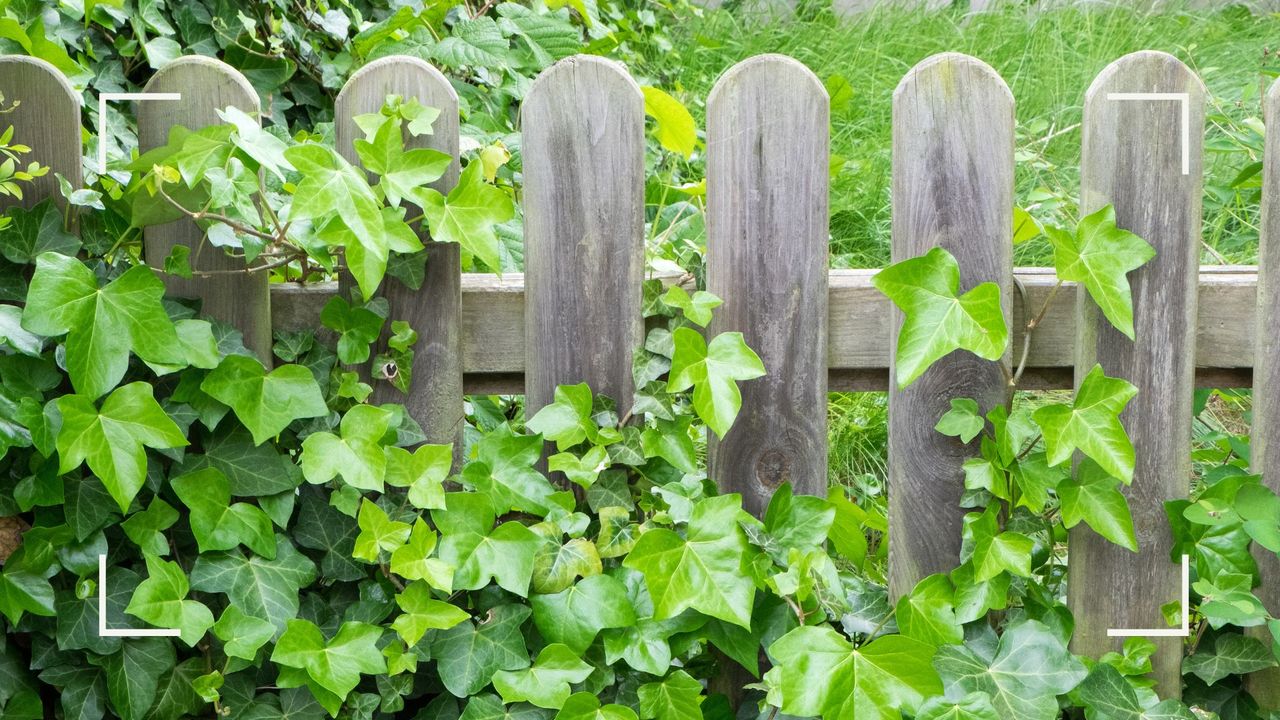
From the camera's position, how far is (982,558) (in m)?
1.62

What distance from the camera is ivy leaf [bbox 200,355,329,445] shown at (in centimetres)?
156

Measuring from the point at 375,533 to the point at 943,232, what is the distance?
928mm

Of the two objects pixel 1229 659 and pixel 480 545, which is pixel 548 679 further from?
pixel 1229 659

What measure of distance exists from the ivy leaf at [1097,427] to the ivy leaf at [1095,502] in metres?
0.08

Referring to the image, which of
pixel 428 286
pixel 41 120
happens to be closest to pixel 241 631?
pixel 428 286

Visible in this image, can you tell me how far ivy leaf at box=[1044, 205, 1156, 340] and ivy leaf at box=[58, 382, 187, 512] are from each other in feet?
4.08

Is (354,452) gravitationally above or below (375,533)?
above

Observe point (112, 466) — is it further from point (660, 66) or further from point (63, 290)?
point (660, 66)

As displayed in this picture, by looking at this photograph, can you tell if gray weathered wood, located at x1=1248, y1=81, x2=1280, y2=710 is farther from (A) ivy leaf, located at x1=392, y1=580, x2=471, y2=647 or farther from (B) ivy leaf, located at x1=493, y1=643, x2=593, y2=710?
(A) ivy leaf, located at x1=392, y1=580, x2=471, y2=647

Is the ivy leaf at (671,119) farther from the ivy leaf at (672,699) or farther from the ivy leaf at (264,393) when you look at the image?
the ivy leaf at (672,699)

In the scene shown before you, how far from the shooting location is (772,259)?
1.64 meters

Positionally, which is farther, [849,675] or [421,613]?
[421,613]

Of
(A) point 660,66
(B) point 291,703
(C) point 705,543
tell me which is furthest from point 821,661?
(A) point 660,66

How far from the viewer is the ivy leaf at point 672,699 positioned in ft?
5.27
